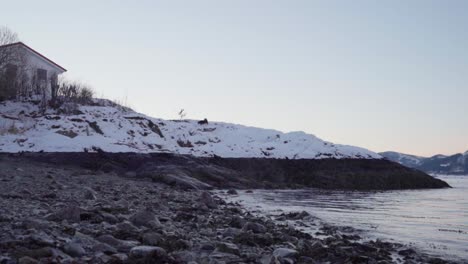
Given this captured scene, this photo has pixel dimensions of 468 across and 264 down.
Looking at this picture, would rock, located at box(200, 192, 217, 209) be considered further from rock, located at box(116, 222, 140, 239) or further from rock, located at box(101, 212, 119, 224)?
rock, located at box(116, 222, 140, 239)

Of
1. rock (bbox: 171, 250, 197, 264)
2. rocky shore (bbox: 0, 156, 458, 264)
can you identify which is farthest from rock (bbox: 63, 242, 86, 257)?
rock (bbox: 171, 250, 197, 264)

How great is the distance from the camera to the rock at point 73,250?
5.38 m

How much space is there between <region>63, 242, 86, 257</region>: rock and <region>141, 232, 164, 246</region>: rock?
3.94 ft

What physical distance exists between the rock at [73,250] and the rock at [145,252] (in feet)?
1.83

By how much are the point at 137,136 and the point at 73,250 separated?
2850cm

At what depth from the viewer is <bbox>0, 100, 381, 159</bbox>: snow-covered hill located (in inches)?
1118

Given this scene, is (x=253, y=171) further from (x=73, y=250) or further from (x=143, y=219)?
(x=73, y=250)

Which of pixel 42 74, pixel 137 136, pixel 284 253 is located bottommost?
pixel 284 253

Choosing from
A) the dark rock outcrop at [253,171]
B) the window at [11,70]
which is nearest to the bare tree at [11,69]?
the window at [11,70]

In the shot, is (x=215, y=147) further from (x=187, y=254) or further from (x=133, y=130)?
(x=187, y=254)

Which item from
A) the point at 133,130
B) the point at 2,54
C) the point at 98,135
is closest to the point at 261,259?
the point at 98,135

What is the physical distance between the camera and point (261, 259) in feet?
20.8

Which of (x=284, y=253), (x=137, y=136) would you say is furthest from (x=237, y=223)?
(x=137, y=136)

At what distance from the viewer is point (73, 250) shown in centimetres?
541
